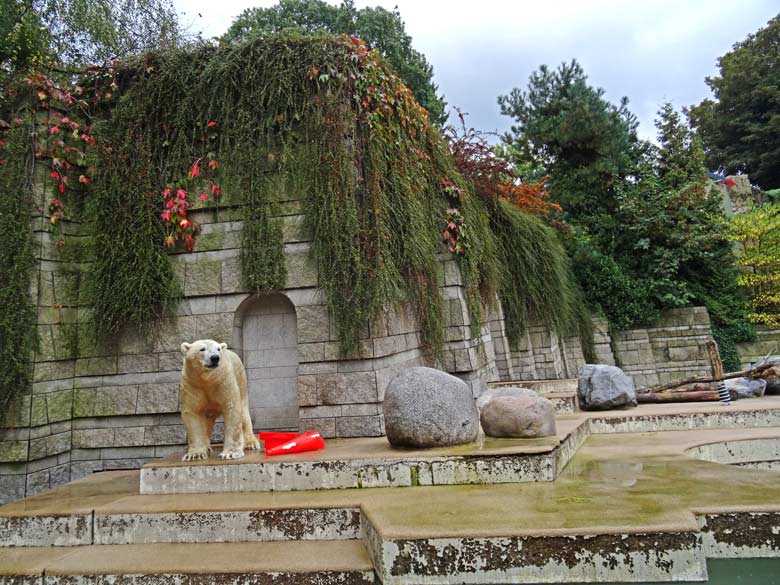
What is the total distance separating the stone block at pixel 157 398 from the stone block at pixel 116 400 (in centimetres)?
8

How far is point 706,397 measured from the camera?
6984 millimetres

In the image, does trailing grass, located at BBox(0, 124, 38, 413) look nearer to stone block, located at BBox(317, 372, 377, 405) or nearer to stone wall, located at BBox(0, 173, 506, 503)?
stone wall, located at BBox(0, 173, 506, 503)

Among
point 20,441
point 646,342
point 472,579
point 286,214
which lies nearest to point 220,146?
point 286,214

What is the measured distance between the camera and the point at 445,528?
266cm

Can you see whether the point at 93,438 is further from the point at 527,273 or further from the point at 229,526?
the point at 527,273

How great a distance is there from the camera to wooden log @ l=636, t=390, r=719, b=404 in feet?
23.0

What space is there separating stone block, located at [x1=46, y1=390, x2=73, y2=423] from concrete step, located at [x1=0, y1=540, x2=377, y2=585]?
242 centimetres

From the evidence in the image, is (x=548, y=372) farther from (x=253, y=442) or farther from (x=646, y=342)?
(x=253, y=442)

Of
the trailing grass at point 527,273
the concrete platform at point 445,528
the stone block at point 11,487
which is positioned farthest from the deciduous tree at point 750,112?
the stone block at point 11,487

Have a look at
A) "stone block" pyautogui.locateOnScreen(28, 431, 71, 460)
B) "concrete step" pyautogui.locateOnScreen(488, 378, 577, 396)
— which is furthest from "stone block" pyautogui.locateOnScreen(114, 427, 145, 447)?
"concrete step" pyautogui.locateOnScreen(488, 378, 577, 396)

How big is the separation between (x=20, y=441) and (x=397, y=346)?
4.05 metres

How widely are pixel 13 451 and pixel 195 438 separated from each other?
2397mm

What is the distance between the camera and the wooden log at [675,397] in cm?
700

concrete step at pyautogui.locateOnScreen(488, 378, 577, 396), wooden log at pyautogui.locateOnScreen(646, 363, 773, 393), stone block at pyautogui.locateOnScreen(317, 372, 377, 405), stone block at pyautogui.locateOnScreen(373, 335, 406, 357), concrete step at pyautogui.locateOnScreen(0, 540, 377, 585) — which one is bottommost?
concrete step at pyautogui.locateOnScreen(0, 540, 377, 585)
